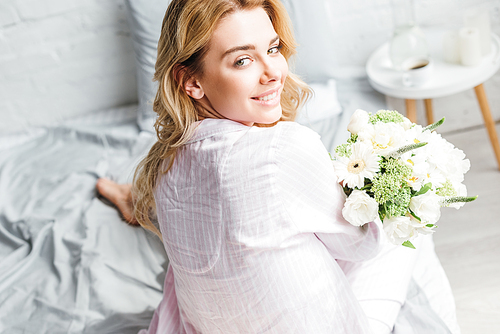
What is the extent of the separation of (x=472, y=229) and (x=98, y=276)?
144 cm

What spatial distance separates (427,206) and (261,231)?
1.07 ft

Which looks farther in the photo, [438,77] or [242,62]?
[438,77]

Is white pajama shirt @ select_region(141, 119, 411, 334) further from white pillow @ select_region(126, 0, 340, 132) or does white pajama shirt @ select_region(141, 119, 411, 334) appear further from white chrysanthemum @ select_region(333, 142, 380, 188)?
white pillow @ select_region(126, 0, 340, 132)

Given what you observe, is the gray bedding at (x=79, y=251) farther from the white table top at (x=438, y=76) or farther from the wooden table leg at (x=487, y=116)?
the wooden table leg at (x=487, y=116)

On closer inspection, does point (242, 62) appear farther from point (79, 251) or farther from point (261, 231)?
point (79, 251)

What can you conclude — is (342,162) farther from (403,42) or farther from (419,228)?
(403,42)

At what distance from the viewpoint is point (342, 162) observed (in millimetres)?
896

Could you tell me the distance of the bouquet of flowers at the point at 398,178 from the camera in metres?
0.84

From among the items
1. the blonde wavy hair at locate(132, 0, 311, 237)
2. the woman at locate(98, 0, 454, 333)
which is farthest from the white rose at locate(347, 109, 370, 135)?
the blonde wavy hair at locate(132, 0, 311, 237)

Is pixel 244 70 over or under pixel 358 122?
over

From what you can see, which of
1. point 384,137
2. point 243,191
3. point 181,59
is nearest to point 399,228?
point 384,137

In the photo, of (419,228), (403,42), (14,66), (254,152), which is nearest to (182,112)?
(254,152)

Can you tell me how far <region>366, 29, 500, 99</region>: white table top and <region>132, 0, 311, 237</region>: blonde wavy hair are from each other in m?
0.80

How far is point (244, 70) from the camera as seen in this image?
2.97 feet
